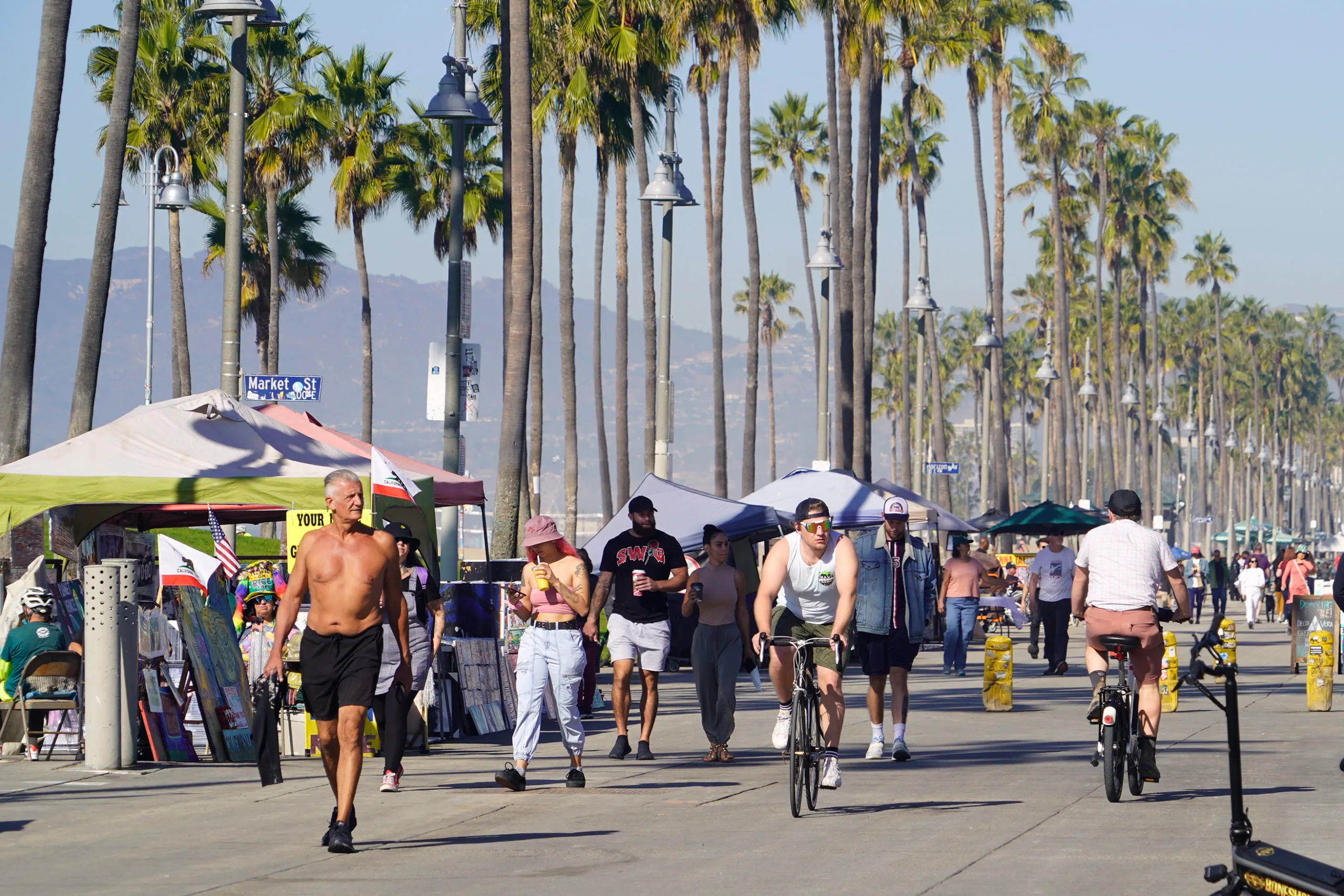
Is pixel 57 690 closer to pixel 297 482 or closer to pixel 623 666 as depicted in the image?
pixel 297 482

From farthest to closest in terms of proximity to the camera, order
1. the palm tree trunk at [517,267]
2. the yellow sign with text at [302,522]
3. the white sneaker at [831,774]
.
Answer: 1. the palm tree trunk at [517,267]
2. the yellow sign with text at [302,522]
3. the white sneaker at [831,774]

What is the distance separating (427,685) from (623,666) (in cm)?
220

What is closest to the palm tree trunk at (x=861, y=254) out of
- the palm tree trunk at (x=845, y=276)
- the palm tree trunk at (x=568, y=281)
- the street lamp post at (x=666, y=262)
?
the palm tree trunk at (x=845, y=276)

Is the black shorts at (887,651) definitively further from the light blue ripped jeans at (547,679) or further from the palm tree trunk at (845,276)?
the palm tree trunk at (845,276)

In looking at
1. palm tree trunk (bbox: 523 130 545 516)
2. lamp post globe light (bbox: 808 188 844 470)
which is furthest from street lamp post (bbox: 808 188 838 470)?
palm tree trunk (bbox: 523 130 545 516)

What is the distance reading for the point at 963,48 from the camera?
46.0m

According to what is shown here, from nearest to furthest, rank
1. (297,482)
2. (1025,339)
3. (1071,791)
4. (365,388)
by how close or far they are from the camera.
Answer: (1071,791) < (297,482) < (365,388) < (1025,339)

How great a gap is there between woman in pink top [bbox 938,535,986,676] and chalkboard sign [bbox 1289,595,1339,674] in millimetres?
3989

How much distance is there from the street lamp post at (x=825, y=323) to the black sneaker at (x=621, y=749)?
18.7 metres

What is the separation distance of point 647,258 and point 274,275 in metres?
8.37

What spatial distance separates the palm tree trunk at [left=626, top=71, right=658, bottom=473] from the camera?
122 feet

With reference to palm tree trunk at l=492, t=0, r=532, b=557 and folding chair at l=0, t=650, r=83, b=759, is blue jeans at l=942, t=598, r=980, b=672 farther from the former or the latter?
folding chair at l=0, t=650, r=83, b=759

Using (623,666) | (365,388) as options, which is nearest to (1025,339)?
(365,388)

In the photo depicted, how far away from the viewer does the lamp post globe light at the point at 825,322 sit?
3356cm
